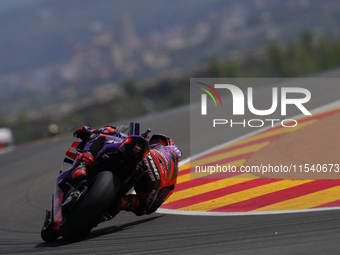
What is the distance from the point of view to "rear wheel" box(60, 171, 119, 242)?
4.06m

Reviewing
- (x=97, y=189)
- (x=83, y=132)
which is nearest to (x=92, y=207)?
(x=97, y=189)

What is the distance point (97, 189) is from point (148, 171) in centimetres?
91

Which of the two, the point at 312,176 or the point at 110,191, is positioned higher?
the point at 110,191

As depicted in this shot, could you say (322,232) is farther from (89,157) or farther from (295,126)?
(295,126)

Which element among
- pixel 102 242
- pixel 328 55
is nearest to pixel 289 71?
pixel 328 55

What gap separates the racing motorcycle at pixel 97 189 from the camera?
4086mm

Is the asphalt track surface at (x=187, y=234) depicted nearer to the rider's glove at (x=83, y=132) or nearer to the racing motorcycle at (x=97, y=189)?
the racing motorcycle at (x=97, y=189)

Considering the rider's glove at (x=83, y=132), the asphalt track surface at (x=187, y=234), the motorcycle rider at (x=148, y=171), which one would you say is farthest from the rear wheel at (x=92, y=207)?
the rider's glove at (x=83, y=132)

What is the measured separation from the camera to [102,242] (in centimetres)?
433

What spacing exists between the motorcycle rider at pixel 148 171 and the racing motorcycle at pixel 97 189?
87mm

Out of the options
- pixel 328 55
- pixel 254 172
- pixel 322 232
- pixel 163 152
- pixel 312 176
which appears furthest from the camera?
pixel 328 55

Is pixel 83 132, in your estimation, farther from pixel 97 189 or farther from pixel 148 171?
pixel 97 189

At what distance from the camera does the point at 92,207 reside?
13.3 ft

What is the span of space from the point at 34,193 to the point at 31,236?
110 inches
